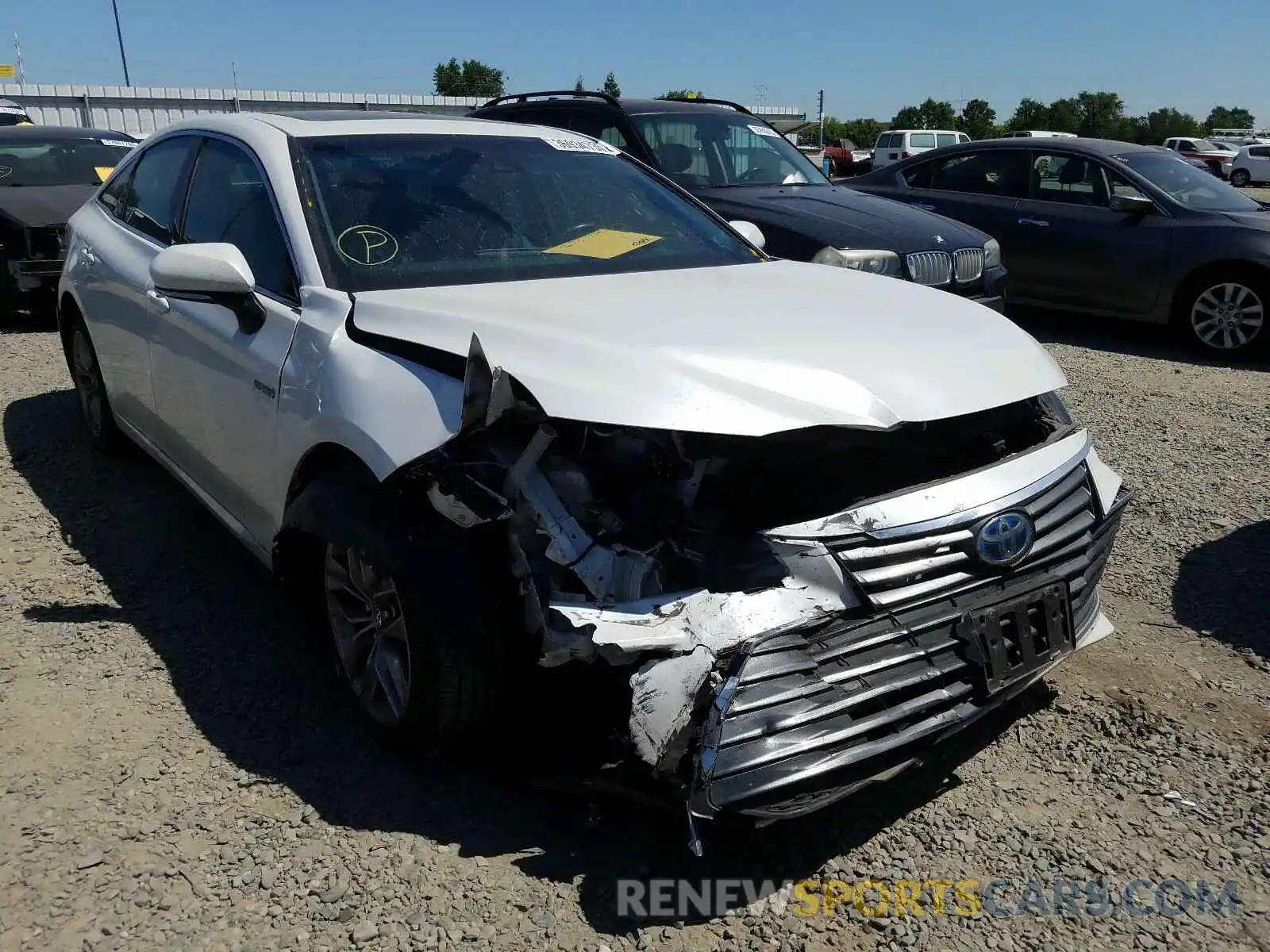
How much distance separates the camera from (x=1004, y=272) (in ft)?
24.5

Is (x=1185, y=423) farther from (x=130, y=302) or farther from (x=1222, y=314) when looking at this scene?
(x=130, y=302)

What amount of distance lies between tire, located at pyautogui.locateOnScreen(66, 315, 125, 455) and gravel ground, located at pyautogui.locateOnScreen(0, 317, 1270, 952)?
3.88 ft

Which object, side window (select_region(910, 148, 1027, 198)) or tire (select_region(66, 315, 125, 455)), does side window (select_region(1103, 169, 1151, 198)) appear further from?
tire (select_region(66, 315, 125, 455))

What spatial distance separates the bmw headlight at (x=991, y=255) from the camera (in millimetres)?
7218

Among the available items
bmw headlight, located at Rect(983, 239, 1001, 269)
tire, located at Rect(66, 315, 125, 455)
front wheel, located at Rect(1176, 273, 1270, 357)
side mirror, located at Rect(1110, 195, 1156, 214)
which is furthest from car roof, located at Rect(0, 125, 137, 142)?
front wheel, located at Rect(1176, 273, 1270, 357)

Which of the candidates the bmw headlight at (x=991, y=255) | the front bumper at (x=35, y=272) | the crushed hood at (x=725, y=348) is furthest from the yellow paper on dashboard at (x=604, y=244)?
the front bumper at (x=35, y=272)

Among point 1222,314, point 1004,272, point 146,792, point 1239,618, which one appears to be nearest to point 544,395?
point 146,792

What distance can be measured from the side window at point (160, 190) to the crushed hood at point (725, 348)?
1.63m

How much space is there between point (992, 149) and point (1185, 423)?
161 inches

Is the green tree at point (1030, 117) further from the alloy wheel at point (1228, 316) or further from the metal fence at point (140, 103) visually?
the alloy wheel at point (1228, 316)

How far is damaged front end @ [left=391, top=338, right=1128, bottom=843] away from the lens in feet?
7.09

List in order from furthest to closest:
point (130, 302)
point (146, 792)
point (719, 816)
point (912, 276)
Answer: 1. point (912, 276)
2. point (130, 302)
3. point (146, 792)
4. point (719, 816)

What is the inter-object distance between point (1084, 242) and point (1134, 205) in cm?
45

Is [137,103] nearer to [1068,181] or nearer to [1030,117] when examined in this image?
[1068,181]
